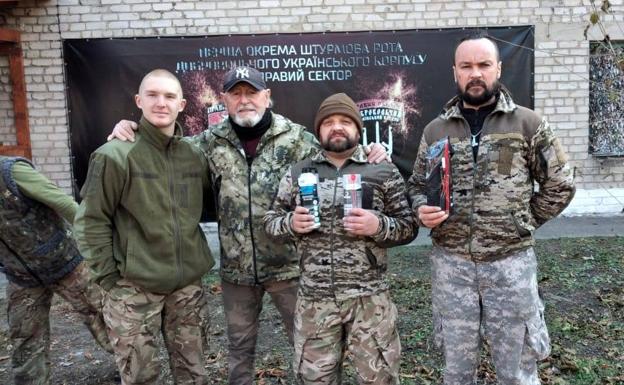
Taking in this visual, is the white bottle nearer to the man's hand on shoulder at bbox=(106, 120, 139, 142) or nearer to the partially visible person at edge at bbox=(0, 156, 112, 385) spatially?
the man's hand on shoulder at bbox=(106, 120, 139, 142)

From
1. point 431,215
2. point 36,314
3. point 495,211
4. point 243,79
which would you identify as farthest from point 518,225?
point 36,314

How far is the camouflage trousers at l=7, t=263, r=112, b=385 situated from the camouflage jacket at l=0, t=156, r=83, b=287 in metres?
0.07

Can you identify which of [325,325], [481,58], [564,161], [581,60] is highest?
[581,60]

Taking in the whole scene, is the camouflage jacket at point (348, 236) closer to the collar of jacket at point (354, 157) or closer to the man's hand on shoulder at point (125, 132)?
the collar of jacket at point (354, 157)

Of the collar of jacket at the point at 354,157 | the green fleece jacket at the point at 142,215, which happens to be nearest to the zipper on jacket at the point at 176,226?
the green fleece jacket at the point at 142,215

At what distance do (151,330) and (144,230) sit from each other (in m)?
0.52

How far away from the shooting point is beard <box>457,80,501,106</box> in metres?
2.49

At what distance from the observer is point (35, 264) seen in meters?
3.11

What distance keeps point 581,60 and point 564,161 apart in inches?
228

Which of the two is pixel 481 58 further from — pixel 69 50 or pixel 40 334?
pixel 69 50

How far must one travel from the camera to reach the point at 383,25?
7293mm

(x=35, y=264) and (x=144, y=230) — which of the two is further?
(x=35, y=264)

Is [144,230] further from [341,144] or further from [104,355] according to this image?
[104,355]

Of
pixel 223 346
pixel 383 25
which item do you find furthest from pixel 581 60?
pixel 223 346
